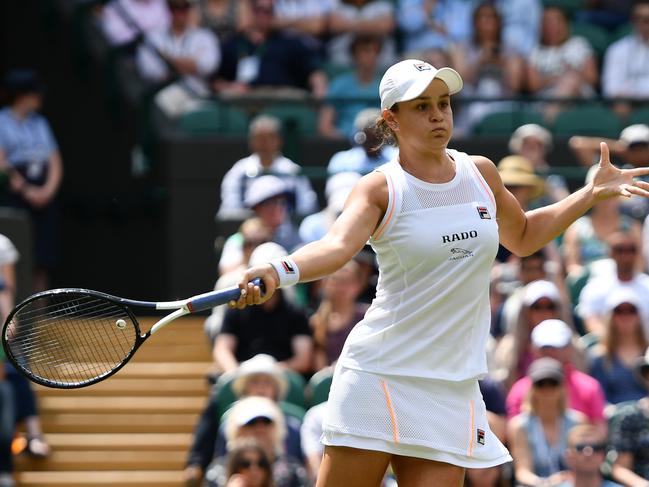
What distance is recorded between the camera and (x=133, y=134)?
12.9 m

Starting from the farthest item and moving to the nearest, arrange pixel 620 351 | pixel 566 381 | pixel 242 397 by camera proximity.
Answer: pixel 620 351, pixel 242 397, pixel 566 381

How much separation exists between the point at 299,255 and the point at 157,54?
24.8 ft

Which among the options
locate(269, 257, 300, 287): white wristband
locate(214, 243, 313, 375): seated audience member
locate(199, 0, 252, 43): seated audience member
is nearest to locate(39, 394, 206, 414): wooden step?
locate(214, 243, 313, 375): seated audience member

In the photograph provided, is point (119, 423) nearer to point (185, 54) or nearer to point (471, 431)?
point (185, 54)

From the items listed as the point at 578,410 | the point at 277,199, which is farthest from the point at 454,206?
the point at 277,199

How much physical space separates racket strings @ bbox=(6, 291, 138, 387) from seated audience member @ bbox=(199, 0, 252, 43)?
7.27 meters

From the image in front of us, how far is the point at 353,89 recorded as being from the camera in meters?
11.8

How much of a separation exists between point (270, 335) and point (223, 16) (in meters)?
4.45

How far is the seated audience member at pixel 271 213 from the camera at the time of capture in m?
9.78

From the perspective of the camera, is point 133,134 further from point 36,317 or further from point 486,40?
point 36,317

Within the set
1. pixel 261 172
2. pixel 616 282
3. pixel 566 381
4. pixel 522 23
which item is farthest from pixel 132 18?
pixel 566 381

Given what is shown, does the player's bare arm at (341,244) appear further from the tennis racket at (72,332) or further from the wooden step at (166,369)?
the wooden step at (166,369)

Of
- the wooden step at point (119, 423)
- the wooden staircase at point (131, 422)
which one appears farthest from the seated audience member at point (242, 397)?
the wooden step at point (119, 423)

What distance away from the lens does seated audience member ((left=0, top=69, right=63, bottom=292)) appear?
1129cm
